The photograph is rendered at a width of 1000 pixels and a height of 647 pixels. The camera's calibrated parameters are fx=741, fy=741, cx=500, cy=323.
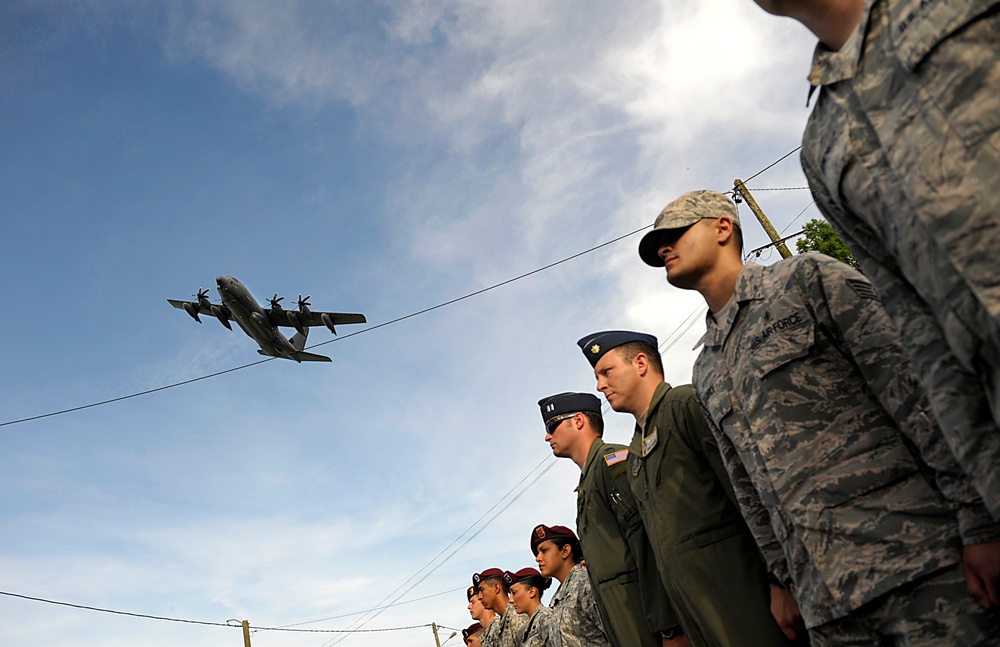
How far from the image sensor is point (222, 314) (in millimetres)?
19516

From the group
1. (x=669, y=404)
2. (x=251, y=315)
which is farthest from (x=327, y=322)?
(x=669, y=404)

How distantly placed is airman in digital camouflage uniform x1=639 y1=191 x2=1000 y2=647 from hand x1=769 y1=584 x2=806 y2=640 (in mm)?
190

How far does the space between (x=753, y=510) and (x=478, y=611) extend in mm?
7441

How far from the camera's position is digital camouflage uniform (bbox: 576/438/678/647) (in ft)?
12.3

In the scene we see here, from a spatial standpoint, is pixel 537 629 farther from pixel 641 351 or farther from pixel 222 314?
pixel 222 314

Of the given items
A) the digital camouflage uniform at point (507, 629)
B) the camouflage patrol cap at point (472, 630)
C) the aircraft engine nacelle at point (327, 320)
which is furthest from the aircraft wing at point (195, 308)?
the digital camouflage uniform at point (507, 629)

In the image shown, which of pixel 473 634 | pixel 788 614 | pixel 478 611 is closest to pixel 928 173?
Answer: pixel 788 614

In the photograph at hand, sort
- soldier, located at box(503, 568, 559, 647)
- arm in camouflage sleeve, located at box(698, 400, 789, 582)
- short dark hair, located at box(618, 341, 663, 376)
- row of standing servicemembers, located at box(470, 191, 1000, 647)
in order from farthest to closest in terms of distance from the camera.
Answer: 1. soldier, located at box(503, 568, 559, 647)
2. short dark hair, located at box(618, 341, 663, 376)
3. arm in camouflage sleeve, located at box(698, 400, 789, 582)
4. row of standing servicemembers, located at box(470, 191, 1000, 647)

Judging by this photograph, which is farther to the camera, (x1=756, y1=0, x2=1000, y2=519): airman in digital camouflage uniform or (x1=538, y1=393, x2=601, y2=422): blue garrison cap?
(x1=538, y1=393, x2=601, y2=422): blue garrison cap

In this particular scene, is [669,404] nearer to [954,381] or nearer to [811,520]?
[811,520]

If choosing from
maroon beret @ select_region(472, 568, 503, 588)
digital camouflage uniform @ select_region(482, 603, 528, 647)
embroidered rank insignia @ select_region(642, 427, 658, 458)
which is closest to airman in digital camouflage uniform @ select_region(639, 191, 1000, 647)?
embroidered rank insignia @ select_region(642, 427, 658, 458)

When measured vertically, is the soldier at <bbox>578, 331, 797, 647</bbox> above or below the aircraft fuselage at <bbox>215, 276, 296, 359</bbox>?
below

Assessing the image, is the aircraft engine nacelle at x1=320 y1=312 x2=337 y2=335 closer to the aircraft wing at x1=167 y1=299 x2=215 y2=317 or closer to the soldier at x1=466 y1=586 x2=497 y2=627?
the aircraft wing at x1=167 y1=299 x2=215 y2=317

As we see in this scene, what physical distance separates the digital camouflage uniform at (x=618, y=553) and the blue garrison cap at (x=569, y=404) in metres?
0.50
